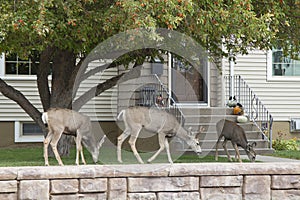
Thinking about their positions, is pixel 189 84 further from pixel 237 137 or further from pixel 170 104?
pixel 237 137

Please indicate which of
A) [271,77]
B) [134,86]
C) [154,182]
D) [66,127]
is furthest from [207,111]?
[154,182]

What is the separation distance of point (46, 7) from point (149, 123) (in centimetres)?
248

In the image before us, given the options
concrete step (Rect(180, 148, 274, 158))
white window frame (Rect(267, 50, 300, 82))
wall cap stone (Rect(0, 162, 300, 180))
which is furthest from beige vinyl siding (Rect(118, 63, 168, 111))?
wall cap stone (Rect(0, 162, 300, 180))

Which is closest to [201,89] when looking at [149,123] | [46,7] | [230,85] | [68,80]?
[230,85]

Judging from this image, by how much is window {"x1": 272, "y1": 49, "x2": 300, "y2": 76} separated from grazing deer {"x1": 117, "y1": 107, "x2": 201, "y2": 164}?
8.15m

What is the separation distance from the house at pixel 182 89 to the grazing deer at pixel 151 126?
15.1 ft

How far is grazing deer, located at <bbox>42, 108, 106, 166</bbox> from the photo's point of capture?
8.25 meters

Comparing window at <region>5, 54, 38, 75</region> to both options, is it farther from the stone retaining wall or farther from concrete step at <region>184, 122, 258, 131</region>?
the stone retaining wall

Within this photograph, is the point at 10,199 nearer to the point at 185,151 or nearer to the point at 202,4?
the point at 202,4

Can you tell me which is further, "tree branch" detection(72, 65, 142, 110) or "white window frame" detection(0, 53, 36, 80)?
"white window frame" detection(0, 53, 36, 80)

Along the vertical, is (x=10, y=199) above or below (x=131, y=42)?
below

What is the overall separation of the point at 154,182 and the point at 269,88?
9536 millimetres

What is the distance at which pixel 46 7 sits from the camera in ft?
25.0

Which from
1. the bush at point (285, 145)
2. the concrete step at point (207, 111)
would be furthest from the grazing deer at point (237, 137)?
the bush at point (285, 145)
